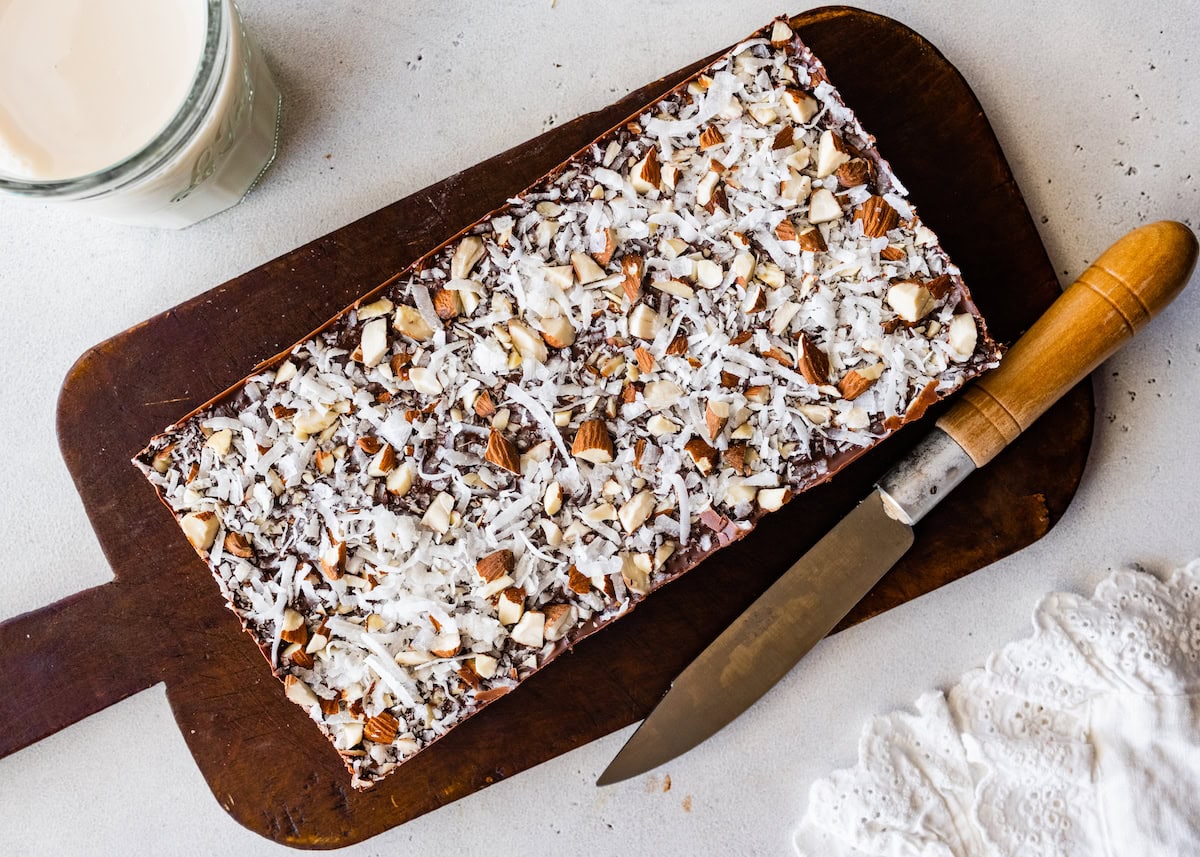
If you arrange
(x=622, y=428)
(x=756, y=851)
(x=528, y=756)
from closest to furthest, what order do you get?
(x=622, y=428)
(x=528, y=756)
(x=756, y=851)

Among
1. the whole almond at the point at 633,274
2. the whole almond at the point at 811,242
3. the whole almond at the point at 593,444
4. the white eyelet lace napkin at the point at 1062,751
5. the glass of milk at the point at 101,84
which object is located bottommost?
the white eyelet lace napkin at the point at 1062,751

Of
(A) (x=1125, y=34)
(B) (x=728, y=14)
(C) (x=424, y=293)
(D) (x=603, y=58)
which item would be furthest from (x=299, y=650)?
(A) (x=1125, y=34)

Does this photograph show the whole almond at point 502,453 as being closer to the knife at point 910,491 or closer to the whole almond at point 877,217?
the knife at point 910,491

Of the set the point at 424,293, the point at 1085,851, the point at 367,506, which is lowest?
the point at 1085,851

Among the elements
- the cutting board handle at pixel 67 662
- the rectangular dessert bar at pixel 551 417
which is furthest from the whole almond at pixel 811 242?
the cutting board handle at pixel 67 662

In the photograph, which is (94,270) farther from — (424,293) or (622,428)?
(622,428)

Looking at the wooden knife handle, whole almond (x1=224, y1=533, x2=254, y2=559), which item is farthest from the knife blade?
whole almond (x1=224, y1=533, x2=254, y2=559)

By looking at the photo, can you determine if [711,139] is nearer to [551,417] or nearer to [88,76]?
[551,417]
